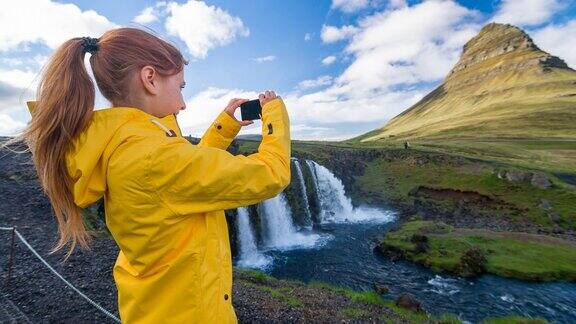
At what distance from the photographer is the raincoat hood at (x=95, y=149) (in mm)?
2828

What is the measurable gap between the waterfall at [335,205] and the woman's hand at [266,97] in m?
46.0

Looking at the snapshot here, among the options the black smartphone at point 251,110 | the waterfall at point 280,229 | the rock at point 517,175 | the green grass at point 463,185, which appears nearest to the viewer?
the black smartphone at point 251,110

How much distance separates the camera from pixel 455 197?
182 ft

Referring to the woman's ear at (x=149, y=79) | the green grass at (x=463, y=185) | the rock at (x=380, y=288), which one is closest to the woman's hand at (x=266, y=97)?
the woman's ear at (x=149, y=79)

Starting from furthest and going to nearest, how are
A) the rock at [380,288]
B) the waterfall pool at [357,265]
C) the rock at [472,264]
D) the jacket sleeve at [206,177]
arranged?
the rock at [472,264] < the rock at [380,288] < the waterfall pool at [357,265] < the jacket sleeve at [206,177]

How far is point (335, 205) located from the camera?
53.8 m

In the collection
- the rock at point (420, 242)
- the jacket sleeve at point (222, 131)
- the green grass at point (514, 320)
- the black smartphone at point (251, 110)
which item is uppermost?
the black smartphone at point (251, 110)

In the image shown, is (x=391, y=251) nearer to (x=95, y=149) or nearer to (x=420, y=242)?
(x=420, y=242)

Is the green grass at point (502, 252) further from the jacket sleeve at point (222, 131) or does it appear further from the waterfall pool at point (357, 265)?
the jacket sleeve at point (222, 131)

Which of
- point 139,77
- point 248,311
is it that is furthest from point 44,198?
point 139,77

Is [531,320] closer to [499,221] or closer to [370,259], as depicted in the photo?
[370,259]

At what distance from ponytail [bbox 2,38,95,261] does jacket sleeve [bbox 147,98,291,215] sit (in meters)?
0.73

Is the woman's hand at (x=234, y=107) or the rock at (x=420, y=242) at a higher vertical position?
the woman's hand at (x=234, y=107)

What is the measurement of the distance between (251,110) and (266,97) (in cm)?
53
